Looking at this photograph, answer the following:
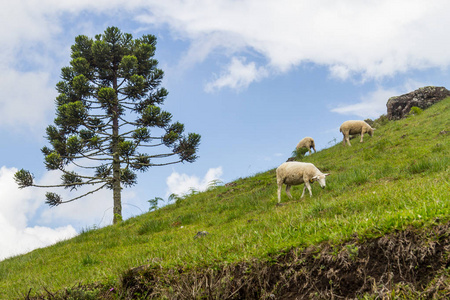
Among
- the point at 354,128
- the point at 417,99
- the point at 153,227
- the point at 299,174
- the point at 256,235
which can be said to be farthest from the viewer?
the point at 417,99

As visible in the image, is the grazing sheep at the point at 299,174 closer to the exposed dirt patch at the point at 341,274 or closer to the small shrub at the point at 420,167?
the small shrub at the point at 420,167

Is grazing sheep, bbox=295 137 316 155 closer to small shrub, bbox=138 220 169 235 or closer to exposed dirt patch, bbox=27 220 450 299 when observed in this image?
small shrub, bbox=138 220 169 235

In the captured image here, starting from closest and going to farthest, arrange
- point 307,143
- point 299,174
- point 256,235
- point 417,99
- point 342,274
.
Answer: point 342,274 → point 256,235 → point 299,174 → point 307,143 → point 417,99

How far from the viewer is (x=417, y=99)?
109ft

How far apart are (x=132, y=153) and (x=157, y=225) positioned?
43.5 feet

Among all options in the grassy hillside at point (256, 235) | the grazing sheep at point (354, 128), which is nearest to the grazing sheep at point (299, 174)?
the grassy hillside at point (256, 235)

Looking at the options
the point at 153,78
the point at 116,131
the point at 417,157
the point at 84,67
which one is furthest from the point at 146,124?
the point at 417,157

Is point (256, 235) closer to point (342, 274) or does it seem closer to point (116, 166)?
point (342, 274)

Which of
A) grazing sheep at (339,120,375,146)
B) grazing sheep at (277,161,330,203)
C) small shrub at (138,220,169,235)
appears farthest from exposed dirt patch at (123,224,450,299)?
grazing sheep at (339,120,375,146)

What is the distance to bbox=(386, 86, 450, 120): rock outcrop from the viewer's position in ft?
108

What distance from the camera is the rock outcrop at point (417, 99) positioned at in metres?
32.8

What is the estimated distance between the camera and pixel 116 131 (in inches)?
1072

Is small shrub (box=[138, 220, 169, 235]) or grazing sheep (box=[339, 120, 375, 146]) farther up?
grazing sheep (box=[339, 120, 375, 146])

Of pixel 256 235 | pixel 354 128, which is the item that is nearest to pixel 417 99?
pixel 354 128
